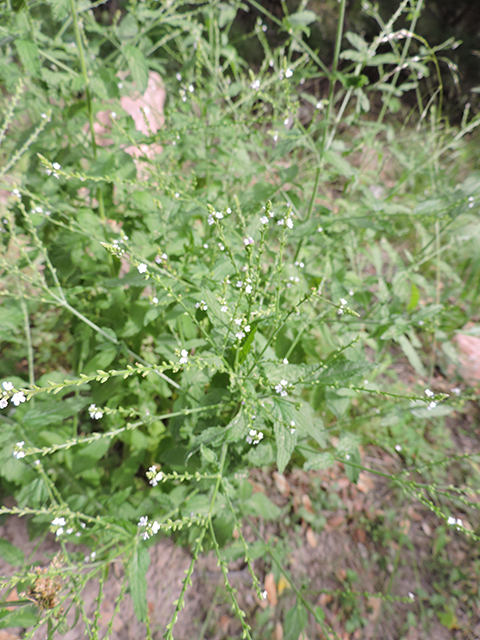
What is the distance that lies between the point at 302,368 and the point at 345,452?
14.7 inches

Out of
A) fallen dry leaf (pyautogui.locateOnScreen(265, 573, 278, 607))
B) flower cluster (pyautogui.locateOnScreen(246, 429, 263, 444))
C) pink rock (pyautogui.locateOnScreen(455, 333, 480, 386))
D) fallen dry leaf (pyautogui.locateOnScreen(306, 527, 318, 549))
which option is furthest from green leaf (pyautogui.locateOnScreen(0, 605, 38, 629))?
pink rock (pyautogui.locateOnScreen(455, 333, 480, 386))

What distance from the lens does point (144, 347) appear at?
210cm

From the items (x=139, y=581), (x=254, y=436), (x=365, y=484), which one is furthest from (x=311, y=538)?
(x=254, y=436)

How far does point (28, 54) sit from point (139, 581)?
1.68m

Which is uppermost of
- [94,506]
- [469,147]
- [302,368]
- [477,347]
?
→ [469,147]

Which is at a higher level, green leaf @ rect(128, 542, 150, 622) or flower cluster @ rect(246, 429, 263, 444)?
flower cluster @ rect(246, 429, 263, 444)

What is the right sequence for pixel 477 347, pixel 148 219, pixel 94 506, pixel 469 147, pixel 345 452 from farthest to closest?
pixel 469 147 < pixel 477 347 < pixel 94 506 < pixel 148 219 < pixel 345 452

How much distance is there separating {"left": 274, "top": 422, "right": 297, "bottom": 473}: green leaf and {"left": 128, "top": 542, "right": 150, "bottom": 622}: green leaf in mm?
479

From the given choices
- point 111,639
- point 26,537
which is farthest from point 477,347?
point 26,537

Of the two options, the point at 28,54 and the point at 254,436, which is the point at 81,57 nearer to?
the point at 28,54

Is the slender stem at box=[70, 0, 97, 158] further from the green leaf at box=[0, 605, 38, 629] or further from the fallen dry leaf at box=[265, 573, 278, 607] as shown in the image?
the fallen dry leaf at box=[265, 573, 278, 607]

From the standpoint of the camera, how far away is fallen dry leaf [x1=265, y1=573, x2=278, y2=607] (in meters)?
1.92

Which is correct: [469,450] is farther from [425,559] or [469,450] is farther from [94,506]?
[94,506]

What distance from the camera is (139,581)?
1.04 m
